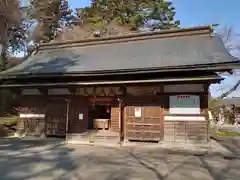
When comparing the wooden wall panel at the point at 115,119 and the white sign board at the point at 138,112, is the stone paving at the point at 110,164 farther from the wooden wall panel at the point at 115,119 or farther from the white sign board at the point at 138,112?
the white sign board at the point at 138,112

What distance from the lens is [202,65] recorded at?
1002cm

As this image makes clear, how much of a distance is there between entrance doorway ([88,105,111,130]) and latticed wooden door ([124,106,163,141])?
146 centimetres

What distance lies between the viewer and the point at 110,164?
24.6 ft

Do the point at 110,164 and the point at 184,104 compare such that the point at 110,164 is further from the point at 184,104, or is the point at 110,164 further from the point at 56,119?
the point at 56,119

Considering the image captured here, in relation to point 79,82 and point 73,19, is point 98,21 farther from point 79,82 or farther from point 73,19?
point 79,82

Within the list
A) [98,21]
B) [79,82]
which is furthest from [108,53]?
[98,21]

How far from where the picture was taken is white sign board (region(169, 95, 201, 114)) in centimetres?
Answer: 1073

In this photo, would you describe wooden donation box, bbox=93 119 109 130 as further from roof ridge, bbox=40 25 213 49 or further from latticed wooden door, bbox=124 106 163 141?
roof ridge, bbox=40 25 213 49

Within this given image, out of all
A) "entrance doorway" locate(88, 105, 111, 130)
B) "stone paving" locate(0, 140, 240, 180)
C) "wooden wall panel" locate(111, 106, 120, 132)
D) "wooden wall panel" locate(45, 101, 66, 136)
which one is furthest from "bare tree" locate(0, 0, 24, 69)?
"stone paving" locate(0, 140, 240, 180)

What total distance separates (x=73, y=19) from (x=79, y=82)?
25394 millimetres

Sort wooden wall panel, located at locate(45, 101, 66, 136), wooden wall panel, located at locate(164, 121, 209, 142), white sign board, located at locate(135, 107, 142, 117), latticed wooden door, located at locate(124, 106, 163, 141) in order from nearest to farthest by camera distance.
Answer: wooden wall panel, located at locate(164, 121, 209, 142) → latticed wooden door, located at locate(124, 106, 163, 141) → white sign board, located at locate(135, 107, 142, 117) → wooden wall panel, located at locate(45, 101, 66, 136)

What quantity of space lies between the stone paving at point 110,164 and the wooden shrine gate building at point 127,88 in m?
1.58

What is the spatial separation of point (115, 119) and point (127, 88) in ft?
5.16

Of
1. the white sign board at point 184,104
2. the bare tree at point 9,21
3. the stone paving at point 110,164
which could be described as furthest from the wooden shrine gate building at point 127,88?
the bare tree at point 9,21
